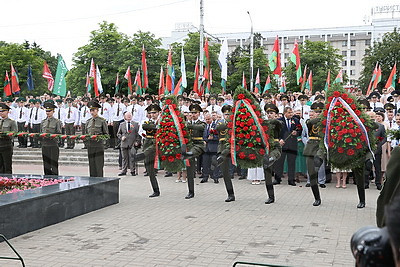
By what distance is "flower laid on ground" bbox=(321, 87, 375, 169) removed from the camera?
30.8 feet

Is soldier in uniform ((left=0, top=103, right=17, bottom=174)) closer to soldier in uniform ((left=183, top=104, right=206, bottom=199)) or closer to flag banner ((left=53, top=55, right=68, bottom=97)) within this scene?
soldier in uniform ((left=183, top=104, right=206, bottom=199))

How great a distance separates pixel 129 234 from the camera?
24.0ft

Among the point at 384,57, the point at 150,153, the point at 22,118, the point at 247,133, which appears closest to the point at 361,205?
the point at 247,133

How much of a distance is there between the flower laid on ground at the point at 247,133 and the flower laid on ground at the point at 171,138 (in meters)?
1.21

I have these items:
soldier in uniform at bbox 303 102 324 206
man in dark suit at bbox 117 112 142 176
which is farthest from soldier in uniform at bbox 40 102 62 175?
soldier in uniform at bbox 303 102 324 206

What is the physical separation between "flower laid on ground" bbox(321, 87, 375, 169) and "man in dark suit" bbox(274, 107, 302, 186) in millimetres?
2902

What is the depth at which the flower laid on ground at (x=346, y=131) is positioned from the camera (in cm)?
939

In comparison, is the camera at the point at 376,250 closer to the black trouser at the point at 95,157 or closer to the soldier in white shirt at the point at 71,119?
the black trouser at the point at 95,157

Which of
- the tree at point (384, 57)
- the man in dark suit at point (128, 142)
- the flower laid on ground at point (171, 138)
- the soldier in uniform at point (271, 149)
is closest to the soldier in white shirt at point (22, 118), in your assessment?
the man in dark suit at point (128, 142)

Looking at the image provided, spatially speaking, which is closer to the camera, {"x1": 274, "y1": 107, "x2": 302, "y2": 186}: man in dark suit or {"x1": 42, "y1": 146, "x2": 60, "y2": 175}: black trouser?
{"x1": 42, "y1": 146, "x2": 60, "y2": 175}: black trouser

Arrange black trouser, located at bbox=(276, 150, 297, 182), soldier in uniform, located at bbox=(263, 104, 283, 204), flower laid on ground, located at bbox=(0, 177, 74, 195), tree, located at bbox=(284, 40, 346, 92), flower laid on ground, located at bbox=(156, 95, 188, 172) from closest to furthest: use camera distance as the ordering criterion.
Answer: flower laid on ground, located at bbox=(0, 177, 74, 195) < soldier in uniform, located at bbox=(263, 104, 283, 204) < flower laid on ground, located at bbox=(156, 95, 188, 172) < black trouser, located at bbox=(276, 150, 297, 182) < tree, located at bbox=(284, 40, 346, 92)

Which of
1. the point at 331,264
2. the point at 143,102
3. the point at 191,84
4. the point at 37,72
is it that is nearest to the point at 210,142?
the point at 143,102

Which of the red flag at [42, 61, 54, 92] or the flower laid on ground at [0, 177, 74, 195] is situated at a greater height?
the red flag at [42, 61, 54, 92]

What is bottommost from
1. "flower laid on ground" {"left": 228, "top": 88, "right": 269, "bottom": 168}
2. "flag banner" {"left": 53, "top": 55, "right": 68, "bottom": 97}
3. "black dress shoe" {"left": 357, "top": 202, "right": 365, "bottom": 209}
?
"black dress shoe" {"left": 357, "top": 202, "right": 365, "bottom": 209}
